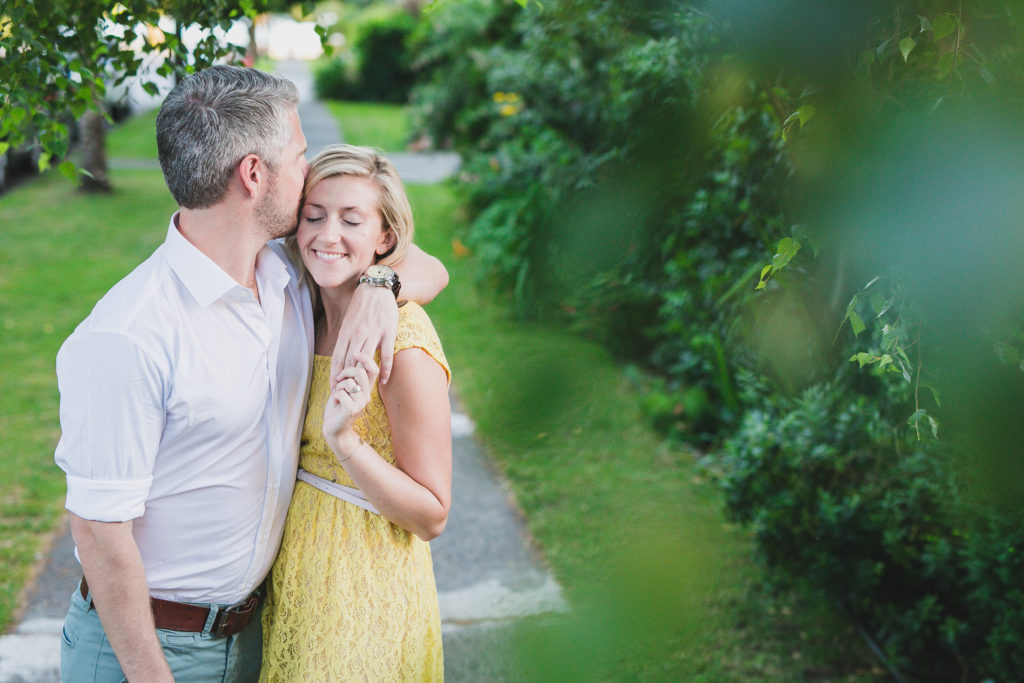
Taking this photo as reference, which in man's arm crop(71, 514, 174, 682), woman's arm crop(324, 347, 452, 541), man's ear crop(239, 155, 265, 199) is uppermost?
man's ear crop(239, 155, 265, 199)

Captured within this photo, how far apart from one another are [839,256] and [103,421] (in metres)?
1.40

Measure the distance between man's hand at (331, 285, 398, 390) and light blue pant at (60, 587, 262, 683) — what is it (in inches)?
25.2

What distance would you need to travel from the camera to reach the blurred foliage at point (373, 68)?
2267 centimetres

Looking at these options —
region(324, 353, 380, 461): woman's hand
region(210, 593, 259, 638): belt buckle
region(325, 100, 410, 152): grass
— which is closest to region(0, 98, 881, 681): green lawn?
region(324, 353, 380, 461): woman's hand

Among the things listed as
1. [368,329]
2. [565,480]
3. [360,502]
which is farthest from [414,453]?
[565,480]

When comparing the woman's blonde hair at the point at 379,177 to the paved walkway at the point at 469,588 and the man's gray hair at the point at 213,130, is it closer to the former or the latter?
the man's gray hair at the point at 213,130

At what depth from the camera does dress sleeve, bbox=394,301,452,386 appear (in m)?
1.84

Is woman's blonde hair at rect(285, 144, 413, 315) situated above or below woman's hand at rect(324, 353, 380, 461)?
above

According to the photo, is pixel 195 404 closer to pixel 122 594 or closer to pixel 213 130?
pixel 122 594

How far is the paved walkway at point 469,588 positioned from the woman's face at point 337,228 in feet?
4.38

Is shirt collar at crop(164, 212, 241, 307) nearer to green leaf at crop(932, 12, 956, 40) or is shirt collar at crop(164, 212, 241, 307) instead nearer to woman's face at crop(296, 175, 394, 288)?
woman's face at crop(296, 175, 394, 288)

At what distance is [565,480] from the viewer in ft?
15.7

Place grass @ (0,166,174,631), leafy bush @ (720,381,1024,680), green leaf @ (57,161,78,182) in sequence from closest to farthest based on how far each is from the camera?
green leaf @ (57,161,78,182) → leafy bush @ (720,381,1024,680) → grass @ (0,166,174,631)

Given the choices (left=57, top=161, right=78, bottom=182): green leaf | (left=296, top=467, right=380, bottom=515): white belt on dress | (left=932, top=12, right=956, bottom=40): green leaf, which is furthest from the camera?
(left=57, top=161, right=78, bottom=182): green leaf
